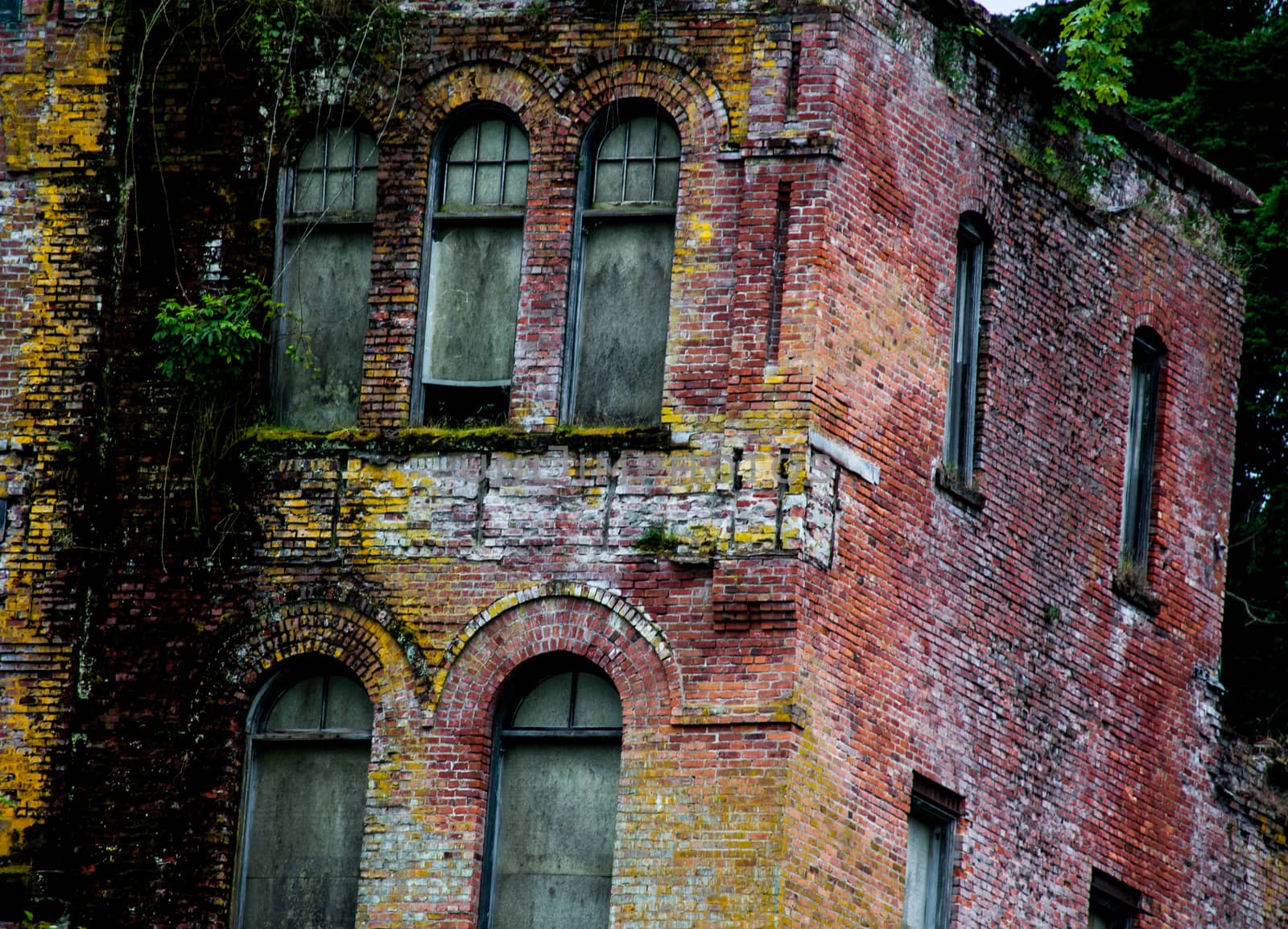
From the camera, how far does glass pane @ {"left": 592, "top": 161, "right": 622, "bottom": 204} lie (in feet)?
74.1

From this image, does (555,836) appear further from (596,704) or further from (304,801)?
(304,801)

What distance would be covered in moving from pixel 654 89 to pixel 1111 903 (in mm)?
7968

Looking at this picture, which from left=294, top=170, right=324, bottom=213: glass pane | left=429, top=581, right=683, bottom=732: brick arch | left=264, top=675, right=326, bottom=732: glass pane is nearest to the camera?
left=429, top=581, right=683, bottom=732: brick arch

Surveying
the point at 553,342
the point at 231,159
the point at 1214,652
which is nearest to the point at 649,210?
the point at 553,342

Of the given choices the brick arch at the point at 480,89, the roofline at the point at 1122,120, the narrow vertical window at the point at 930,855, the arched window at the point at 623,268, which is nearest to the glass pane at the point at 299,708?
the arched window at the point at 623,268

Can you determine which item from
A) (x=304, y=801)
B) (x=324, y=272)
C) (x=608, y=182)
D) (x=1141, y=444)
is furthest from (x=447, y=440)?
(x=1141, y=444)

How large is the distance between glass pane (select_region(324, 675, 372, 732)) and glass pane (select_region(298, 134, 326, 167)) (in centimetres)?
414

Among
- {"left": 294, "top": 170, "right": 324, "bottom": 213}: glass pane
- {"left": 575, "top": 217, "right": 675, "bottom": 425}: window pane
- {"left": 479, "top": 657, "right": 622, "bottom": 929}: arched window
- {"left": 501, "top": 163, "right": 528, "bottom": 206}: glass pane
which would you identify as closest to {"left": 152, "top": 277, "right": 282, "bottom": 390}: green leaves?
{"left": 294, "top": 170, "right": 324, "bottom": 213}: glass pane

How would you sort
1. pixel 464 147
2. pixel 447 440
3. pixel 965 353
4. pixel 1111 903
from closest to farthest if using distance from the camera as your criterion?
1. pixel 447 440
2. pixel 464 147
3. pixel 965 353
4. pixel 1111 903

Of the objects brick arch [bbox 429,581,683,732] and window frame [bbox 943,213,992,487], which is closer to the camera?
brick arch [bbox 429,581,683,732]

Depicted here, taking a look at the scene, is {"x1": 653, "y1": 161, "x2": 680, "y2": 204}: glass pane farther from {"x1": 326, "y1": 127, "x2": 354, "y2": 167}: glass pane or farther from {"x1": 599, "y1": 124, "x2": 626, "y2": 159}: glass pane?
{"x1": 326, "y1": 127, "x2": 354, "y2": 167}: glass pane

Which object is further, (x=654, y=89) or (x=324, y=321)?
(x=324, y=321)

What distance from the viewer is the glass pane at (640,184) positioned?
73.8 feet

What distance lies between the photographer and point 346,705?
22188mm
